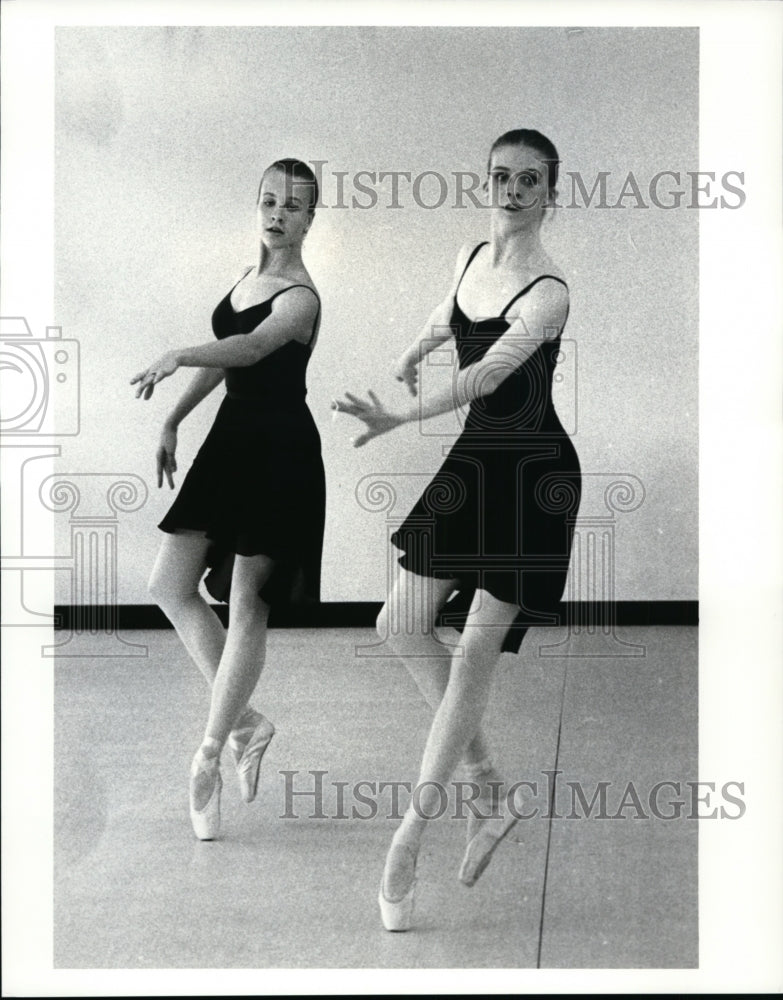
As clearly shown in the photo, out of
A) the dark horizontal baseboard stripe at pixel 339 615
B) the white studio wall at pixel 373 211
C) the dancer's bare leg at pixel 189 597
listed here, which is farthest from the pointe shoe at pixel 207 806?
the white studio wall at pixel 373 211

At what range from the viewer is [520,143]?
291 centimetres

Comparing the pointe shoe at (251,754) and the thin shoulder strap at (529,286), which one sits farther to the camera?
the pointe shoe at (251,754)

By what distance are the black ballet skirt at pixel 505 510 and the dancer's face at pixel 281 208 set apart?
46cm

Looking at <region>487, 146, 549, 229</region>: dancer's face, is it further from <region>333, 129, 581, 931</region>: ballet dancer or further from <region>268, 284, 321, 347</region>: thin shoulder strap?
<region>268, 284, 321, 347</region>: thin shoulder strap

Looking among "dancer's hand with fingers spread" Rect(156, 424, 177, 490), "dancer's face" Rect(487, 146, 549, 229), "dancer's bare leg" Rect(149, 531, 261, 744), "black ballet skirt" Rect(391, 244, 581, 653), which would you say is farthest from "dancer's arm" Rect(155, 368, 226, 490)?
"dancer's face" Rect(487, 146, 549, 229)


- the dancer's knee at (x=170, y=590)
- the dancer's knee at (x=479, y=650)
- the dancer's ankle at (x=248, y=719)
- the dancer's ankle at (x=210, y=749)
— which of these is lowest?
the dancer's ankle at (x=210, y=749)

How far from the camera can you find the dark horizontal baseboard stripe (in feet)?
9.63

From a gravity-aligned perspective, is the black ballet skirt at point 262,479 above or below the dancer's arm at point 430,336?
below

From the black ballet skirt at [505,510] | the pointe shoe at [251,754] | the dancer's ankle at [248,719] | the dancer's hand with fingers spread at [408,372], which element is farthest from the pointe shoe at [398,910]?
the dancer's hand with fingers spread at [408,372]

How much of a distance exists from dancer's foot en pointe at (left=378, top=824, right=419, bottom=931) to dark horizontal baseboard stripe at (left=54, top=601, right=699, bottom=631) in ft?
2.03

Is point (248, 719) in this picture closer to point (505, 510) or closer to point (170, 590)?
point (170, 590)

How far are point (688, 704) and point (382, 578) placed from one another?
2.88 ft

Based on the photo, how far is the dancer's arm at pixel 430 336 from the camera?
290cm

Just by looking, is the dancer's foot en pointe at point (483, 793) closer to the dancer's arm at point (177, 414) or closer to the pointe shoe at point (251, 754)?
the pointe shoe at point (251, 754)
